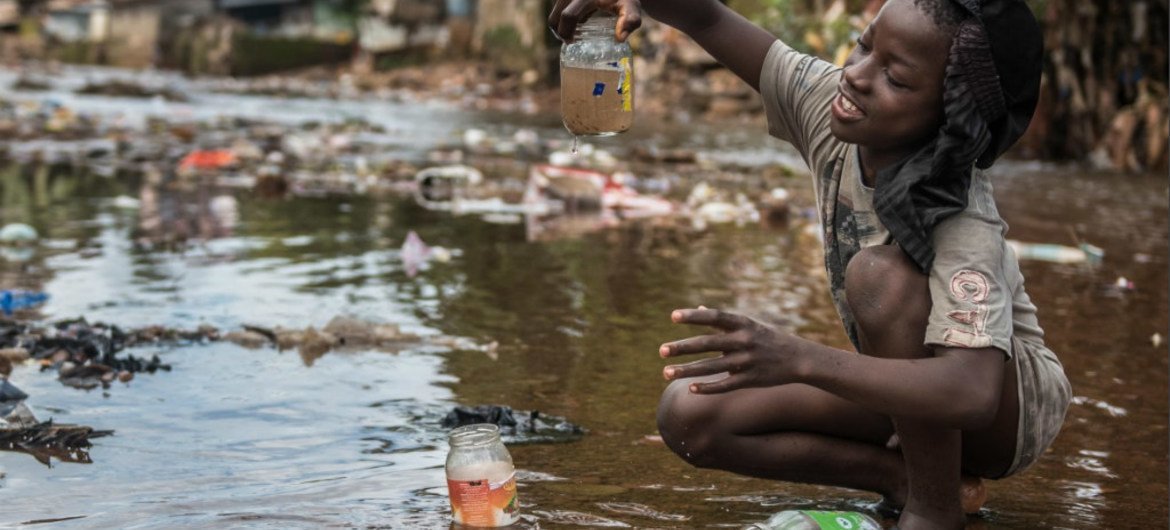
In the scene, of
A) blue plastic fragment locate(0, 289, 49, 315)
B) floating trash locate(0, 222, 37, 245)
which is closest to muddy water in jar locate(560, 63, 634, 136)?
blue plastic fragment locate(0, 289, 49, 315)

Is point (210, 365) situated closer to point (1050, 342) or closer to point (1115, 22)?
point (1050, 342)

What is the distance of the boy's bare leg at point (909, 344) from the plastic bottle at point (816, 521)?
104 mm

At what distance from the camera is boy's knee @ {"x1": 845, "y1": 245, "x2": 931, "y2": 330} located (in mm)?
2383

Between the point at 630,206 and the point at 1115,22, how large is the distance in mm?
5731

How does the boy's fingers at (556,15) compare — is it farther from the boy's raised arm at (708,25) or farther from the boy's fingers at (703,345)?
the boy's fingers at (703,345)

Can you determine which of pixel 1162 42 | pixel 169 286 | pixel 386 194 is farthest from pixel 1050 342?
Answer: pixel 1162 42

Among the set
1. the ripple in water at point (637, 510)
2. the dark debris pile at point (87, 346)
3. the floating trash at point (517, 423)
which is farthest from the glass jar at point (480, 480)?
the dark debris pile at point (87, 346)

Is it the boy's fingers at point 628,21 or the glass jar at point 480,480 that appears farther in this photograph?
the boy's fingers at point 628,21

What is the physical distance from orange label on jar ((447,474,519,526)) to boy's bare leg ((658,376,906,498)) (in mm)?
389

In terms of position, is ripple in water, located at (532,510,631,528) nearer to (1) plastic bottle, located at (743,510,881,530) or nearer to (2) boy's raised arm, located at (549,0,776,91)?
(1) plastic bottle, located at (743,510,881,530)

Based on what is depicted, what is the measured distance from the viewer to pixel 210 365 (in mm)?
3941

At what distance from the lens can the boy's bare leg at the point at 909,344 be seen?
2385 millimetres

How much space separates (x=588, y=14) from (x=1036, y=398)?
116 centimetres

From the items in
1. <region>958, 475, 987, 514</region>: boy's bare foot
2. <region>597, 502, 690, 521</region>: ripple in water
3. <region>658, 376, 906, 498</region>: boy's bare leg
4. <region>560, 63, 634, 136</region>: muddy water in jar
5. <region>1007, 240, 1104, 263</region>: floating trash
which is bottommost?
<region>1007, 240, 1104, 263</region>: floating trash
